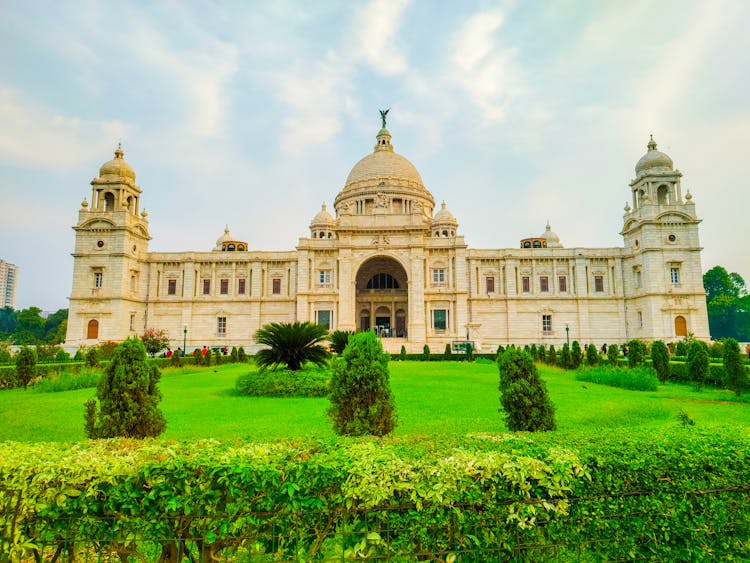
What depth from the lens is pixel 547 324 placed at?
45219 mm

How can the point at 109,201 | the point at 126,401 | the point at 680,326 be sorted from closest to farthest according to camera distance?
the point at 126,401, the point at 680,326, the point at 109,201

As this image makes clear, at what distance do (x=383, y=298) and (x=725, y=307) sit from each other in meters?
48.5

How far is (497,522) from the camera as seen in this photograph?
3.58 m

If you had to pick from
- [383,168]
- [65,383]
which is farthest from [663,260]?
[65,383]

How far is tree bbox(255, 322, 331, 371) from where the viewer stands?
646 inches

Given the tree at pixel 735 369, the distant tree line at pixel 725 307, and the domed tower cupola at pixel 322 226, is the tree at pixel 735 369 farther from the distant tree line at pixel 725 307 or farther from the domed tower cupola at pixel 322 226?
the distant tree line at pixel 725 307

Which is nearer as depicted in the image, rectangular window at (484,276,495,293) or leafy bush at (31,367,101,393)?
leafy bush at (31,367,101,393)

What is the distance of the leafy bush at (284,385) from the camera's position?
567 inches

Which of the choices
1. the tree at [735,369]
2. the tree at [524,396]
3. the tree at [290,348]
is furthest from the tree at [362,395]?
the tree at [735,369]

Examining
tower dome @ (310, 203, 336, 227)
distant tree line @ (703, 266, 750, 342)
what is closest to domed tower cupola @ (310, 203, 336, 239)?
tower dome @ (310, 203, 336, 227)

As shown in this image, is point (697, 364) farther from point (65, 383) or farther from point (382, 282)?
point (382, 282)

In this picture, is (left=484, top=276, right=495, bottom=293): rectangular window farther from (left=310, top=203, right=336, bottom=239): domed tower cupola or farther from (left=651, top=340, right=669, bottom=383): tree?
(left=651, top=340, right=669, bottom=383): tree

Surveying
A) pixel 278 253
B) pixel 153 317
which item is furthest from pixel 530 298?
pixel 153 317

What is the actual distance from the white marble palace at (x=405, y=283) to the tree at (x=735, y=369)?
86.2 feet
